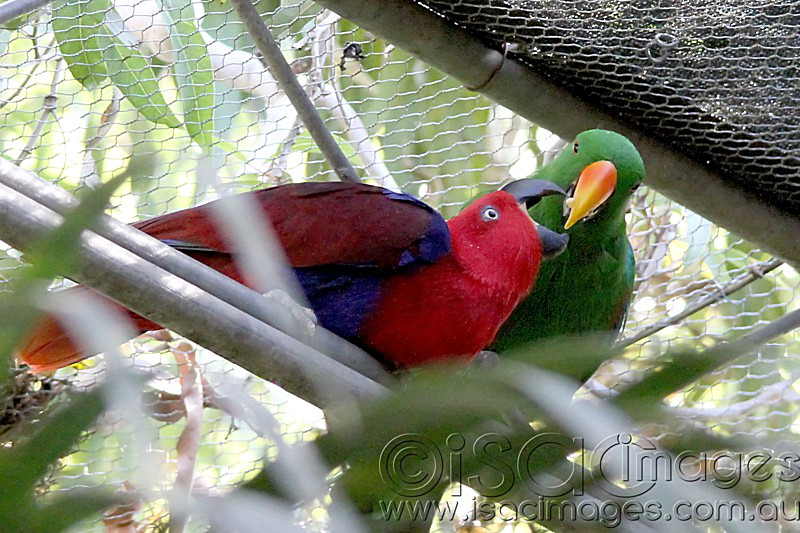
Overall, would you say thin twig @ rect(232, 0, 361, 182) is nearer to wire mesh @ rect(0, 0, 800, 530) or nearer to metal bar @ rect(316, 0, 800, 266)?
metal bar @ rect(316, 0, 800, 266)

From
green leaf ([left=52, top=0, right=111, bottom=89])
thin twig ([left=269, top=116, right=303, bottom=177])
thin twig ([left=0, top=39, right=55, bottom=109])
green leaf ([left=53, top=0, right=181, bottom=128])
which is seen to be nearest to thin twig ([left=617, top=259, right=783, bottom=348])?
thin twig ([left=269, top=116, right=303, bottom=177])

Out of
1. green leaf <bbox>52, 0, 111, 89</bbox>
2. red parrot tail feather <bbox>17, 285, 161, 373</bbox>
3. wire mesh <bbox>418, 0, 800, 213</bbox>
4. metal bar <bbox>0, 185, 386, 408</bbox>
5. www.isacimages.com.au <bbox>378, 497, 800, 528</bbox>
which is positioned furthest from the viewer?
green leaf <bbox>52, 0, 111, 89</bbox>

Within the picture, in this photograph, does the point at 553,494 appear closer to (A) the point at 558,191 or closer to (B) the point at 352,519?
(B) the point at 352,519

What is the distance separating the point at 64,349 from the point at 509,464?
3.06 feet

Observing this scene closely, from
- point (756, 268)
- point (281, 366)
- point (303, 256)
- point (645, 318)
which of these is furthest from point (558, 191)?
point (645, 318)

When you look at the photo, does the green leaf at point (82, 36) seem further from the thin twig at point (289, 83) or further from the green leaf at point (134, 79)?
the thin twig at point (289, 83)

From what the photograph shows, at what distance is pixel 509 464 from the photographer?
0.89 feet

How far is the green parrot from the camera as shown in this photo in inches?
54.7

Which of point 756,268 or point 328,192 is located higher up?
point 756,268

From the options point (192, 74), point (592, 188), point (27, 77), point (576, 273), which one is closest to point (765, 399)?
point (576, 273)

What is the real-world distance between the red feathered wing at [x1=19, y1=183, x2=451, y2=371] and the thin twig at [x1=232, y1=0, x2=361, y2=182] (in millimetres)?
154

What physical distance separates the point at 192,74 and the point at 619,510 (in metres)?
1.32

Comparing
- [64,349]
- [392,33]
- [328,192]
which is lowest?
[64,349]

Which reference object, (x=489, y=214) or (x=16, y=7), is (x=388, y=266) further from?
(x=16, y=7)
